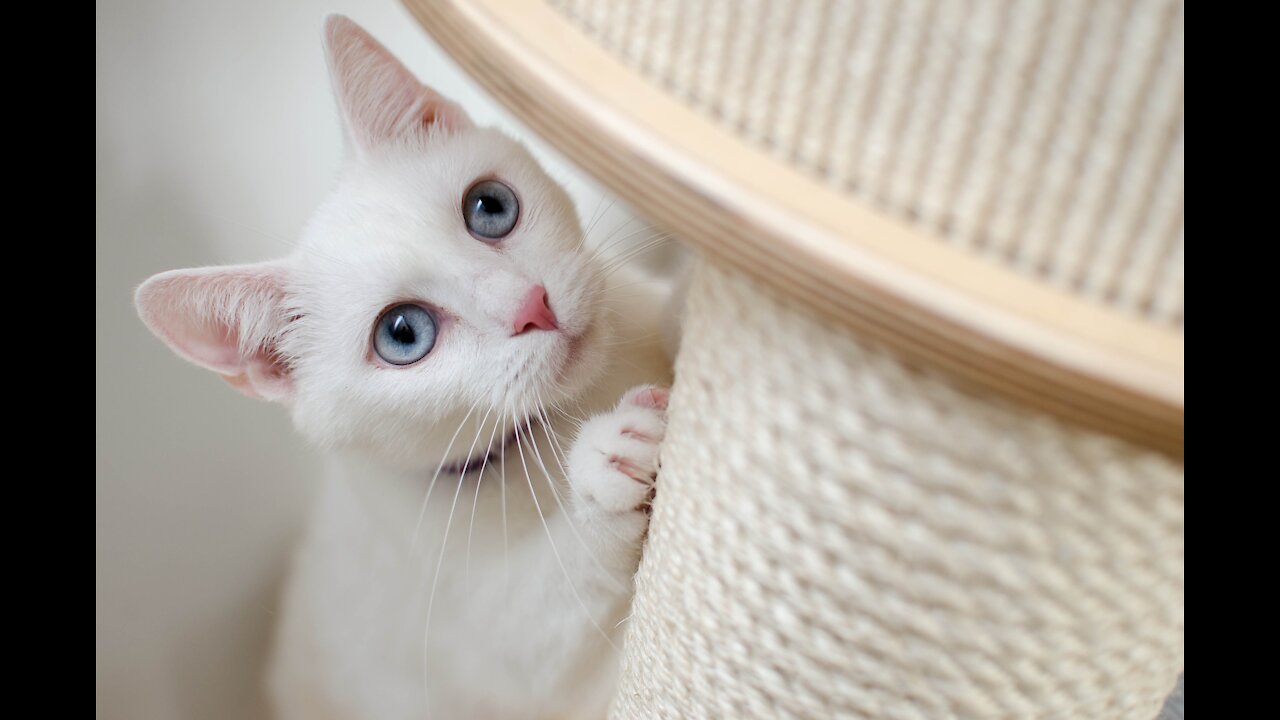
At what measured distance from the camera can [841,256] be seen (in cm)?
33

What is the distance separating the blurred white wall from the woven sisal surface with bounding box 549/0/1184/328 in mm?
627

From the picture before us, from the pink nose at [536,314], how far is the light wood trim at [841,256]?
338 millimetres

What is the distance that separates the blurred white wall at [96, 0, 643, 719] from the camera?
1.00 meters

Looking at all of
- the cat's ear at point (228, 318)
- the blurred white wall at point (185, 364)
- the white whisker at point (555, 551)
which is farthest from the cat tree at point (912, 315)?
the blurred white wall at point (185, 364)

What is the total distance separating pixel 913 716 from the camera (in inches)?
19.3

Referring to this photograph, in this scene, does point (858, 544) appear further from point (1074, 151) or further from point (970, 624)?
point (1074, 151)

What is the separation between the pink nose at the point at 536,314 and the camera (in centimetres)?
71

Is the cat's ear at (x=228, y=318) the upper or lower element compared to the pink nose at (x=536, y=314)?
lower

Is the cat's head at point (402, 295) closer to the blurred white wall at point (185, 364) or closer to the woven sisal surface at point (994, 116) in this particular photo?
the blurred white wall at point (185, 364)

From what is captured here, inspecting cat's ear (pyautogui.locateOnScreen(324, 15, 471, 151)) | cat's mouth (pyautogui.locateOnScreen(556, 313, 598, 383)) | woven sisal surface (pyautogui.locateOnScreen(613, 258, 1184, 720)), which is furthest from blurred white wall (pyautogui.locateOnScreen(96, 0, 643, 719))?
woven sisal surface (pyautogui.locateOnScreen(613, 258, 1184, 720))

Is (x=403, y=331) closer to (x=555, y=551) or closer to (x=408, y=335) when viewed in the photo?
(x=408, y=335)

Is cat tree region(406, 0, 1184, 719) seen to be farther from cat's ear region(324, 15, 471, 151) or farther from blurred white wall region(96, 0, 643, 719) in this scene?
blurred white wall region(96, 0, 643, 719)

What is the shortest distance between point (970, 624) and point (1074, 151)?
0.26 m

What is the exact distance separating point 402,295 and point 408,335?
4cm
